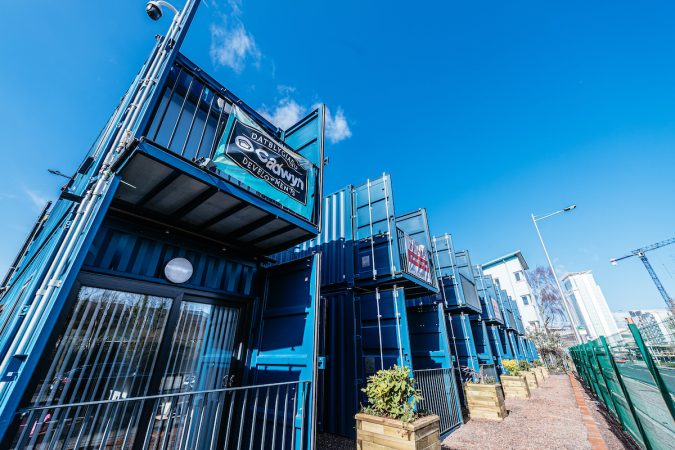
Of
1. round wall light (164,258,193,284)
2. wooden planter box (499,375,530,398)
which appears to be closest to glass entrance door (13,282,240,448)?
round wall light (164,258,193,284)

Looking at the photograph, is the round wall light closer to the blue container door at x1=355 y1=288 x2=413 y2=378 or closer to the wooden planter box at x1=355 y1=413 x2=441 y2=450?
the wooden planter box at x1=355 y1=413 x2=441 y2=450

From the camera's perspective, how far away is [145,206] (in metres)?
4.11

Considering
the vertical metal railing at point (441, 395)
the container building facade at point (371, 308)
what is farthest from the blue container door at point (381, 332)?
the vertical metal railing at point (441, 395)

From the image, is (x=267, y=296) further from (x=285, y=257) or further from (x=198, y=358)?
(x=285, y=257)

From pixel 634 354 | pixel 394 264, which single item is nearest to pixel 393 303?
pixel 394 264

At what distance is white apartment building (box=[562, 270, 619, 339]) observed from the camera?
35284mm

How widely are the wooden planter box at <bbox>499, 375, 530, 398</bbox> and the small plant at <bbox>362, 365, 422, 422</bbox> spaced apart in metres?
8.94

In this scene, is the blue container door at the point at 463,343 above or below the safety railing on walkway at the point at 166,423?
above

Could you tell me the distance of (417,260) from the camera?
7738 millimetres

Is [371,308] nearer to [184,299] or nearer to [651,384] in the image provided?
[184,299]

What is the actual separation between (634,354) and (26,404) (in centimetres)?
876

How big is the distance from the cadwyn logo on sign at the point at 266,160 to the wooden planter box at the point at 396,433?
13.1 ft

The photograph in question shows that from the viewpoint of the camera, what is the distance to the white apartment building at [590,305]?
3528 cm

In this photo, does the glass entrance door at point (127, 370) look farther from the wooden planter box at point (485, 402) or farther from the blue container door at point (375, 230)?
the wooden planter box at point (485, 402)
